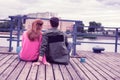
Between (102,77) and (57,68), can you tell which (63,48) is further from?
(102,77)

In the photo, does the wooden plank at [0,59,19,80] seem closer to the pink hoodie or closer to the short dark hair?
the pink hoodie

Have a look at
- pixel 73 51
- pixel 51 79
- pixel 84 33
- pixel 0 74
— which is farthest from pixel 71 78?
pixel 84 33

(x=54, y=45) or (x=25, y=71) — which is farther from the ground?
(x=54, y=45)

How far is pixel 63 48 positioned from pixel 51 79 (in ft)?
5.32

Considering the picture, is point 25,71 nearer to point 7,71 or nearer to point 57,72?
point 7,71

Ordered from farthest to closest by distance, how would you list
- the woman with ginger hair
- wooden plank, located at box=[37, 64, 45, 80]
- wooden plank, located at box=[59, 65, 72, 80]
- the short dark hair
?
the woman with ginger hair, the short dark hair, wooden plank, located at box=[59, 65, 72, 80], wooden plank, located at box=[37, 64, 45, 80]

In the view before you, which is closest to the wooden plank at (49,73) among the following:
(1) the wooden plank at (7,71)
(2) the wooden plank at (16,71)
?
(2) the wooden plank at (16,71)

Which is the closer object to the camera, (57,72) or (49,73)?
(49,73)

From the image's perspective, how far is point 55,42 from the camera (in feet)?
20.5

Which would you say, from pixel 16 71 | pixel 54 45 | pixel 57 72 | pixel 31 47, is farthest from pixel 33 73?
pixel 31 47

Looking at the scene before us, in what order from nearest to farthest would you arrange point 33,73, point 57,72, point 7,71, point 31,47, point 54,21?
point 33,73 < point 7,71 < point 57,72 < point 54,21 < point 31,47

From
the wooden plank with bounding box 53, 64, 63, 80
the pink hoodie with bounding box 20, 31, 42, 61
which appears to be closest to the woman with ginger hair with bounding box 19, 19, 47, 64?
the pink hoodie with bounding box 20, 31, 42, 61

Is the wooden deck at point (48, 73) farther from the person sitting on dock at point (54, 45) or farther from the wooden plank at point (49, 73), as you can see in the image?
the person sitting on dock at point (54, 45)

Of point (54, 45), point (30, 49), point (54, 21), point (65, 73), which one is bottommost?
point (65, 73)
